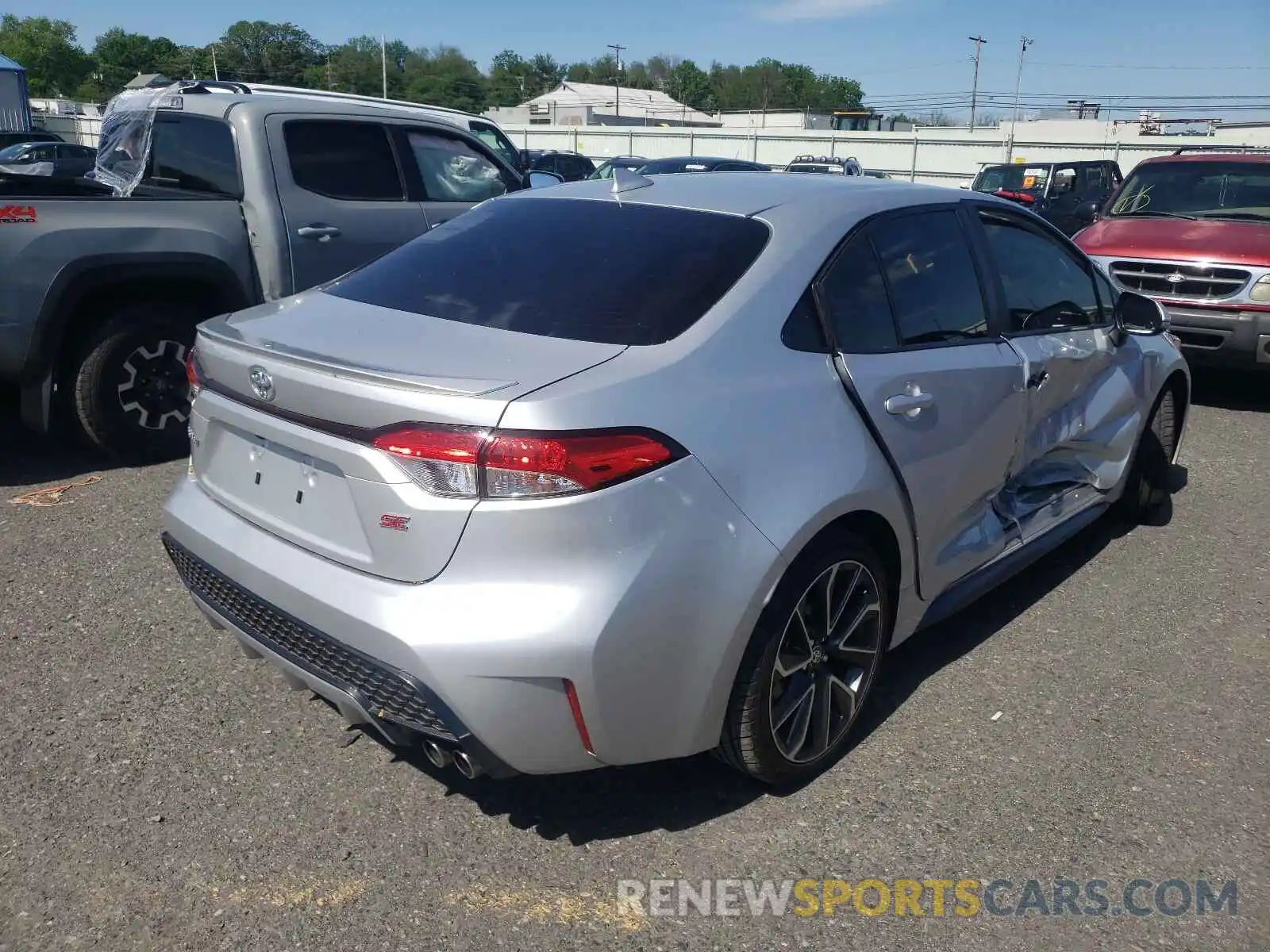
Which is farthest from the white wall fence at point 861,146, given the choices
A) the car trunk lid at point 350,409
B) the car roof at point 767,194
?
the car trunk lid at point 350,409

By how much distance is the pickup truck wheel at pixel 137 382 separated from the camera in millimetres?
5496

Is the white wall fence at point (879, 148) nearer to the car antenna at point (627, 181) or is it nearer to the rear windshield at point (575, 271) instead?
the car antenna at point (627, 181)

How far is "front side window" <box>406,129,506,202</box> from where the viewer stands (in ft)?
22.4

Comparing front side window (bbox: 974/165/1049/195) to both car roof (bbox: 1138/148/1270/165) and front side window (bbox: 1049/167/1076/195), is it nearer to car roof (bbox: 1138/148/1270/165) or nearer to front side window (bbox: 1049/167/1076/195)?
front side window (bbox: 1049/167/1076/195)

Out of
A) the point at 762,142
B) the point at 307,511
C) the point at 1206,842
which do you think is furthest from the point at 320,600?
the point at 762,142

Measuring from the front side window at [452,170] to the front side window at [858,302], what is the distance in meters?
4.01

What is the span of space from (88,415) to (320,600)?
12.1ft

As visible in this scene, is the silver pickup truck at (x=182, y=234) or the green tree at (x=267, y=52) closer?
the silver pickup truck at (x=182, y=234)

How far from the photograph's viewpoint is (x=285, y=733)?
3289 millimetres

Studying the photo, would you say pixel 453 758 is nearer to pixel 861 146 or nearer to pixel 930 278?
pixel 930 278

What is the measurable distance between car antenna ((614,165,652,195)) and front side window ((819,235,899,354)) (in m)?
0.79

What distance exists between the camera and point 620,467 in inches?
94.6

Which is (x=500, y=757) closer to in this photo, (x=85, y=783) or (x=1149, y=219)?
(x=85, y=783)

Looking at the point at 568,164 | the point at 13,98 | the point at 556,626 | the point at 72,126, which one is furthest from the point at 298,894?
Result: the point at 72,126
